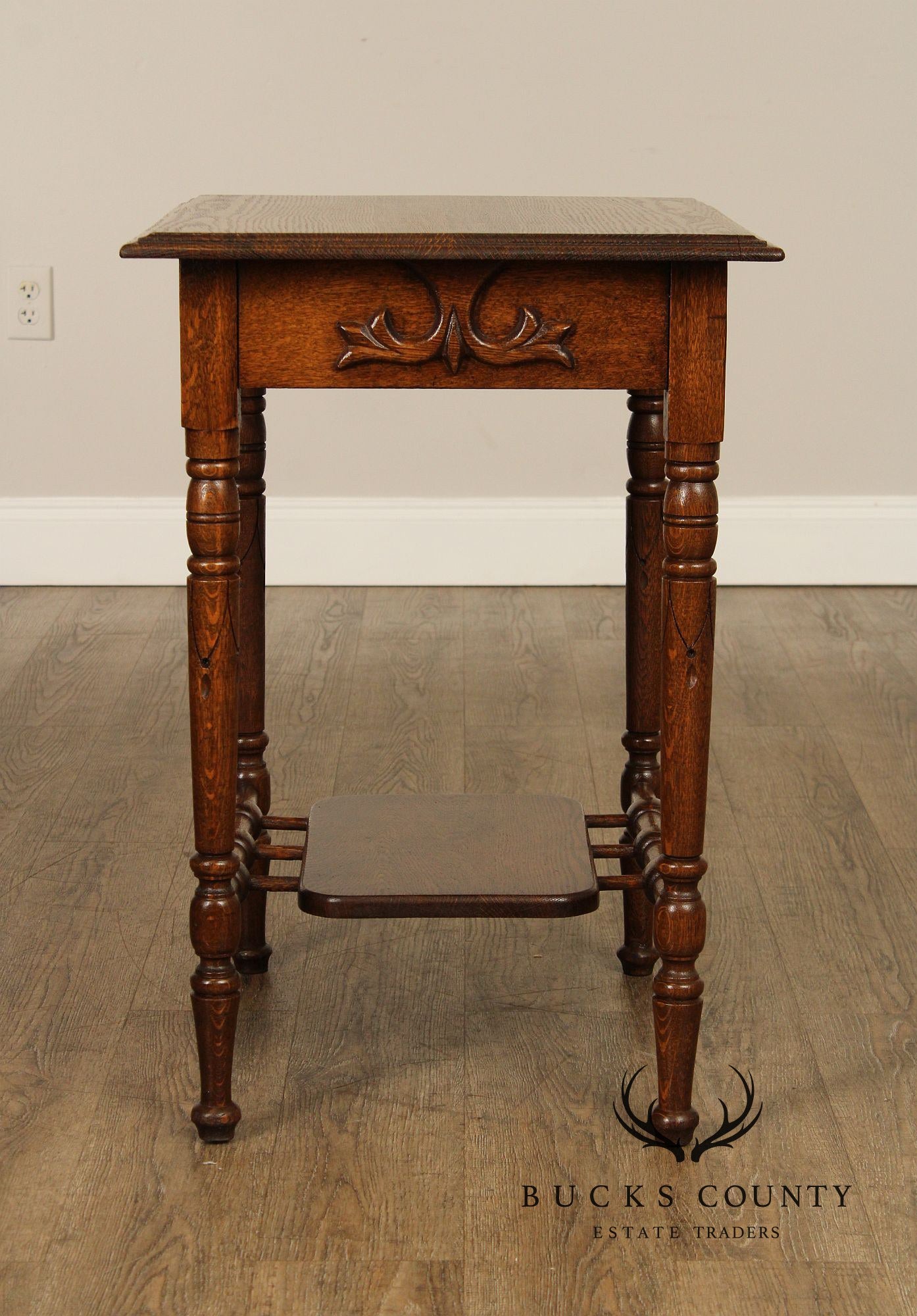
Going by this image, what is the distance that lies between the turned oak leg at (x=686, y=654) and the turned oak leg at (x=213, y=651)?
0.32m

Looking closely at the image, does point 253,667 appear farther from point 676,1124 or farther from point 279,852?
point 676,1124

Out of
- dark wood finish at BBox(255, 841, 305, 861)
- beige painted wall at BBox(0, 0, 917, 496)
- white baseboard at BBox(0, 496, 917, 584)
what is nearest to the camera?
dark wood finish at BBox(255, 841, 305, 861)

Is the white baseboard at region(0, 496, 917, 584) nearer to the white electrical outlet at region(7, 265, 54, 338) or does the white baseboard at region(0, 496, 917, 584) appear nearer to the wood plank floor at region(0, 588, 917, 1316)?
the white electrical outlet at region(7, 265, 54, 338)

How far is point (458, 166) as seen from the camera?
288cm

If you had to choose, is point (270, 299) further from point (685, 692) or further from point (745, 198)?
point (745, 198)

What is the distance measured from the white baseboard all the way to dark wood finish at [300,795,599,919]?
1.59 m

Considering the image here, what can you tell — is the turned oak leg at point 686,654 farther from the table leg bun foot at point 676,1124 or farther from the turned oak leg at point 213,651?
the turned oak leg at point 213,651

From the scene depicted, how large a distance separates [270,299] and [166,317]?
6.38 ft

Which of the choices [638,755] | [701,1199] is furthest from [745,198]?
[701,1199]

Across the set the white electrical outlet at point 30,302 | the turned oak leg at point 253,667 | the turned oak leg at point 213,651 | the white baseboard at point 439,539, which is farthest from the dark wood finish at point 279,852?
the white electrical outlet at point 30,302

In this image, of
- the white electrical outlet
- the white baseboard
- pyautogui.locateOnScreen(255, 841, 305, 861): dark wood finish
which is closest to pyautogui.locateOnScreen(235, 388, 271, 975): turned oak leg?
pyautogui.locateOnScreen(255, 841, 305, 861): dark wood finish

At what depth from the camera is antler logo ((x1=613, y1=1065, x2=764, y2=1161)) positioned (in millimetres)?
1220

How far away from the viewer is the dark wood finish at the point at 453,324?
108 cm

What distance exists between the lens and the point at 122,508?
3002 mm
